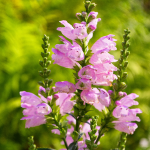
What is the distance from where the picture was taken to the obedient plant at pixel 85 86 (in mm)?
387

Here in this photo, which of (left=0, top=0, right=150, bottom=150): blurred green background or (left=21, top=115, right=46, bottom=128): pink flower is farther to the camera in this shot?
(left=0, top=0, right=150, bottom=150): blurred green background

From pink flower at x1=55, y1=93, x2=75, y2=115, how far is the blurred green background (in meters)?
1.18

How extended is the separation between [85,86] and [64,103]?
0.31 ft

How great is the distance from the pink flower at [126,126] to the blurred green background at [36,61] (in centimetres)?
113

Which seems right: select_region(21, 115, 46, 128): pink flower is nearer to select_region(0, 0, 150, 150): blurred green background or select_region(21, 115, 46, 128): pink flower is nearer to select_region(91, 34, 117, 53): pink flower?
select_region(91, 34, 117, 53): pink flower

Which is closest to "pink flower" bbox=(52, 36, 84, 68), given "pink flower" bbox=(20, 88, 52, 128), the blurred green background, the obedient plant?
the obedient plant

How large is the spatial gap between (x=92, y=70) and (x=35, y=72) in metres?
1.69

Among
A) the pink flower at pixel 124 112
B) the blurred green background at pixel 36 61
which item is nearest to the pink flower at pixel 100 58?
the pink flower at pixel 124 112

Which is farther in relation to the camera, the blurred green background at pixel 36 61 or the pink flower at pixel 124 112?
the blurred green background at pixel 36 61

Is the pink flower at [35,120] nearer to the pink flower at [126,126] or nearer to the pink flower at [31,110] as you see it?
the pink flower at [31,110]

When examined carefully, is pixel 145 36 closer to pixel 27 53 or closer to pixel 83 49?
pixel 27 53

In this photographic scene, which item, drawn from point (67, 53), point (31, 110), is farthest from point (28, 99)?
point (67, 53)

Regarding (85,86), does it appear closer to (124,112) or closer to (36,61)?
(124,112)

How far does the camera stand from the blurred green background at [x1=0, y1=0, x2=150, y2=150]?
193 cm
